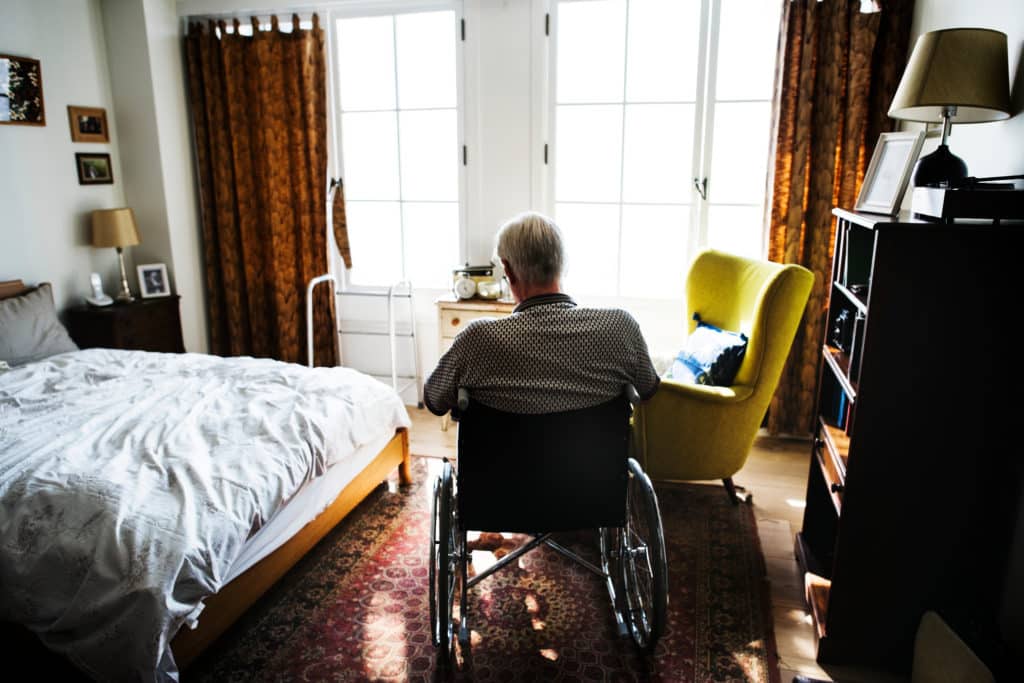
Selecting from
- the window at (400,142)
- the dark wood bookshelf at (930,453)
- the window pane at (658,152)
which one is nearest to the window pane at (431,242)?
the window at (400,142)

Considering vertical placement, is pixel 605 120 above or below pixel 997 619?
above

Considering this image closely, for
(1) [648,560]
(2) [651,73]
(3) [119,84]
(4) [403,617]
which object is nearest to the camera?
(1) [648,560]

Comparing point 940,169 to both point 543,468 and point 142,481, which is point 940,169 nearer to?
point 543,468

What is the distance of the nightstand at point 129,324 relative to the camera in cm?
367

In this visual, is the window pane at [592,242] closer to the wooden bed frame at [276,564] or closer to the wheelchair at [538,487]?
the wooden bed frame at [276,564]

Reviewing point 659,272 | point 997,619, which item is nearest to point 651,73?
point 659,272

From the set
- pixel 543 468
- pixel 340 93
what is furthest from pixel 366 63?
pixel 543 468

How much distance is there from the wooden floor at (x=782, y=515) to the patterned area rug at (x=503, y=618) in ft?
0.17

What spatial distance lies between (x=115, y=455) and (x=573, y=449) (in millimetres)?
1413

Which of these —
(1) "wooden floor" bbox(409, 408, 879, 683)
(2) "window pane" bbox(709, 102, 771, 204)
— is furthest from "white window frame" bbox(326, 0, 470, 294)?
(2) "window pane" bbox(709, 102, 771, 204)

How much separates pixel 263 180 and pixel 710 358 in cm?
293

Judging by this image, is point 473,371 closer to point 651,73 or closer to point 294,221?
point 651,73

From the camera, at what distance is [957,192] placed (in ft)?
5.29

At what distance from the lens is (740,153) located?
11.7 feet
